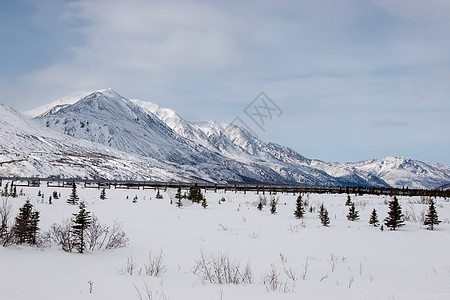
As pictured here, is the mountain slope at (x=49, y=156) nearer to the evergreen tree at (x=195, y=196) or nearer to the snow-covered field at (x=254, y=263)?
the evergreen tree at (x=195, y=196)

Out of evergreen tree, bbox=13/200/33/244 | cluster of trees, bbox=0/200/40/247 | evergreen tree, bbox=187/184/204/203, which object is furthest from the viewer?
evergreen tree, bbox=187/184/204/203

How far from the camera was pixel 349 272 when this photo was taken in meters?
7.80

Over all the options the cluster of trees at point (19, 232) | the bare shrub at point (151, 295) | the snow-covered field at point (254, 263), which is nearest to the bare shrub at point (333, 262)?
the snow-covered field at point (254, 263)

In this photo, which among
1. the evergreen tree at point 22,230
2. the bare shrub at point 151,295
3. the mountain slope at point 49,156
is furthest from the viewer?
the mountain slope at point 49,156

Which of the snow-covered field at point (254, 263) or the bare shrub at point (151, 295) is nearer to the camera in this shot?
the bare shrub at point (151, 295)

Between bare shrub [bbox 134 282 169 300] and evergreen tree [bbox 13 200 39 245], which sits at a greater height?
evergreen tree [bbox 13 200 39 245]

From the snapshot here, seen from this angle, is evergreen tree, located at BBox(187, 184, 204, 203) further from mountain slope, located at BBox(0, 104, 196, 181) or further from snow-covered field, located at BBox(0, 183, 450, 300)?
mountain slope, located at BBox(0, 104, 196, 181)

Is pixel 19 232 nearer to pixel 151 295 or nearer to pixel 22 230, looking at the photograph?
pixel 22 230

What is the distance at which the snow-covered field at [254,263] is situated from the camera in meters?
5.75

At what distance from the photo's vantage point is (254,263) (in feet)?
28.6

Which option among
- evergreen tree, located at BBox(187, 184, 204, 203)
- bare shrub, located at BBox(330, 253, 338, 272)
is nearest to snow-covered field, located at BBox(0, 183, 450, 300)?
bare shrub, located at BBox(330, 253, 338, 272)

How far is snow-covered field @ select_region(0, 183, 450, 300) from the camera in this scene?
5.75 meters


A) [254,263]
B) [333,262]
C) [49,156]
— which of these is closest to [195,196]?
[254,263]

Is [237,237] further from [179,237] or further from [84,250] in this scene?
[84,250]
